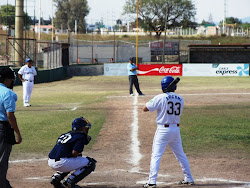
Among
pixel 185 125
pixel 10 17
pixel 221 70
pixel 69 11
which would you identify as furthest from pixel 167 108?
pixel 69 11

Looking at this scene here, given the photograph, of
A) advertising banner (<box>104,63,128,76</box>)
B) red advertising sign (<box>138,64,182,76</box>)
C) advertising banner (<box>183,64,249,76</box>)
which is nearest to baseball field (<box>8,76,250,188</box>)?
advertising banner (<box>183,64,249,76</box>)

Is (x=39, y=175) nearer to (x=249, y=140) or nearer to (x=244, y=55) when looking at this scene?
(x=249, y=140)

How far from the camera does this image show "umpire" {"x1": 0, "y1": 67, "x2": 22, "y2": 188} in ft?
22.2

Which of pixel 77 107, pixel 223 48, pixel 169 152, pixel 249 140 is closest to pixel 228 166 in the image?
pixel 169 152

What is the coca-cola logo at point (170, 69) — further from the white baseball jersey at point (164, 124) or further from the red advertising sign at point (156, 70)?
the white baseball jersey at point (164, 124)

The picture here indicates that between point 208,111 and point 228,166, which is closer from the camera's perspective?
point 228,166

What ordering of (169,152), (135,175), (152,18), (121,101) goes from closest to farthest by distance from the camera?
(135,175) < (169,152) < (121,101) < (152,18)

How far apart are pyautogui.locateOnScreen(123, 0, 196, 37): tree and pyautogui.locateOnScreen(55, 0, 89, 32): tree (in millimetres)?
38500

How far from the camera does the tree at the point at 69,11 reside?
137m

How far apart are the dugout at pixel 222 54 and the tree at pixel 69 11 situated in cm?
8519

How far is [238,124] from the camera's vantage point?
14.5 m

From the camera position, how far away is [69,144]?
739cm

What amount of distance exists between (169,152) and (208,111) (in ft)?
22.2

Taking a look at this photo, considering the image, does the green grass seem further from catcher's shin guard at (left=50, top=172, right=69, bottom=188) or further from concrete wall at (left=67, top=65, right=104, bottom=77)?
concrete wall at (left=67, top=65, right=104, bottom=77)
